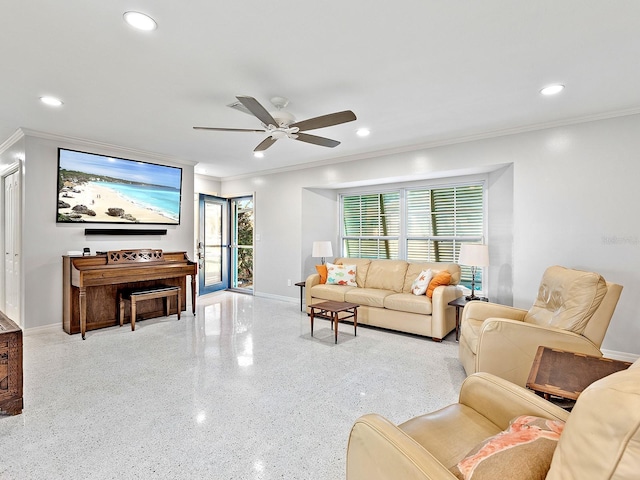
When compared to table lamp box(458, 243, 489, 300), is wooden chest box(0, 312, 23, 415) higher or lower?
lower

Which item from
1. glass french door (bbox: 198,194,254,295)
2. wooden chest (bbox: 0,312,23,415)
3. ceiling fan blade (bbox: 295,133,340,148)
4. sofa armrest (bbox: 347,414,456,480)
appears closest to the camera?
sofa armrest (bbox: 347,414,456,480)

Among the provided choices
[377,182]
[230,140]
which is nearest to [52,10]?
[230,140]

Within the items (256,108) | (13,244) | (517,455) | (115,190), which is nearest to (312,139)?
(256,108)

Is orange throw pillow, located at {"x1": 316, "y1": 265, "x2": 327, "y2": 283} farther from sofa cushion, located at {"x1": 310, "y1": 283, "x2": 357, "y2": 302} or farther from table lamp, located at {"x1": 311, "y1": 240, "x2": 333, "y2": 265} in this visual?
table lamp, located at {"x1": 311, "y1": 240, "x2": 333, "y2": 265}

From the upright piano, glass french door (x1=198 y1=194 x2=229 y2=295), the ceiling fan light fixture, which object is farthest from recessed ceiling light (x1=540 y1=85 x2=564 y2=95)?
glass french door (x1=198 y1=194 x2=229 y2=295)

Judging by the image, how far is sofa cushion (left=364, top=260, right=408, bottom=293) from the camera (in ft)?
15.4

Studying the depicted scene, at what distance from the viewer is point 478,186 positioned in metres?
4.67

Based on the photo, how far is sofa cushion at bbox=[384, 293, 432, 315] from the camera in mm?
3918

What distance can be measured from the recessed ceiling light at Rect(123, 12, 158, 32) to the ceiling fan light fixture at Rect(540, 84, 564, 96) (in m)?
3.02

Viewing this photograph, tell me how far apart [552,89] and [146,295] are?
198 inches

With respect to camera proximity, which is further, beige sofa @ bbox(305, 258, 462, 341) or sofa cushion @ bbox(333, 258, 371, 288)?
sofa cushion @ bbox(333, 258, 371, 288)

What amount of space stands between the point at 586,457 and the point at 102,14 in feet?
9.04

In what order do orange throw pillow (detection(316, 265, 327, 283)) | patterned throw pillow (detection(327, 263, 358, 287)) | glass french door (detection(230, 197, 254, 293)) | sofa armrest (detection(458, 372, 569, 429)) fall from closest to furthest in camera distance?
sofa armrest (detection(458, 372, 569, 429)), patterned throw pillow (detection(327, 263, 358, 287)), orange throw pillow (detection(316, 265, 327, 283)), glass french door (detection(230, 197, 254, 293))

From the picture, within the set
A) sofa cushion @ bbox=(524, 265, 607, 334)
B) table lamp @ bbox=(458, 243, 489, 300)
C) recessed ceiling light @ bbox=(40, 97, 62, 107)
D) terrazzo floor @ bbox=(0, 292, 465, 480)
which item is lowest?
terrazzo floor @ bbox=(0, 292, 465, 480)
